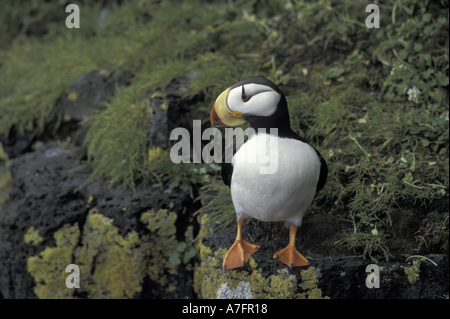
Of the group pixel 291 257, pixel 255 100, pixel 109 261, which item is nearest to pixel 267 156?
pixel 255 100

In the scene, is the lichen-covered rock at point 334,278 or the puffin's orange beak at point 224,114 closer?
the puffin's orange beak at point 224,114

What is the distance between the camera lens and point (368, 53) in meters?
4.05

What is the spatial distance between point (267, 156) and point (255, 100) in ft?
0.87

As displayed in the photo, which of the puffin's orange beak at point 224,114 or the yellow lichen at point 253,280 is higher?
the puffin's orange beak at point 224,114

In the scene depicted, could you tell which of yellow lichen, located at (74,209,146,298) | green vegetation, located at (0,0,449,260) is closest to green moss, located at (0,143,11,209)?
green vegetation, located at (0,0,449,260)

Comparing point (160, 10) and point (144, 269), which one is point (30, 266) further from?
point (160, 10)

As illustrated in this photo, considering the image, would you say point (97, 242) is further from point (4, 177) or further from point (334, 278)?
point (4, 177)

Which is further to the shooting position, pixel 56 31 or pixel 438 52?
pixel 56 31

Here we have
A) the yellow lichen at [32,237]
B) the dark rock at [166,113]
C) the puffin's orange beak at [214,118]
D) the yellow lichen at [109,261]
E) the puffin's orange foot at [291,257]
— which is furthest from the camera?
the dark rock at [166,113]

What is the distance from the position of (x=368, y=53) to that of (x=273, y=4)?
128cm

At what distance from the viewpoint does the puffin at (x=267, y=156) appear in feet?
8.09

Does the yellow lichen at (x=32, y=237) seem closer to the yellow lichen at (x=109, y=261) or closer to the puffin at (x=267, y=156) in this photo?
the yellow lichen at (x=109, y=261)

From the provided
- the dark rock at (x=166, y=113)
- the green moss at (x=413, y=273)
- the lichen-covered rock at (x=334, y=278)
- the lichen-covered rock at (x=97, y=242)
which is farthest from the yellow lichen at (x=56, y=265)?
the green moss at (x=413, y=273)
